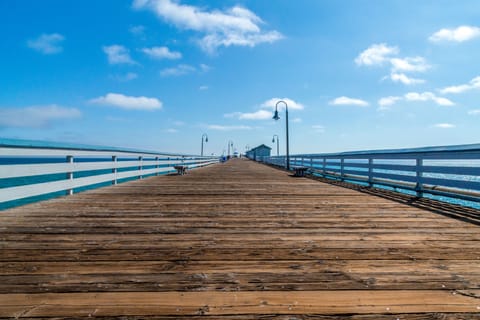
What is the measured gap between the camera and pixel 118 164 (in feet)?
24.8

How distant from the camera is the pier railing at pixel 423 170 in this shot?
444 cm

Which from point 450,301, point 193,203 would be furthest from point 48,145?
point 450,301

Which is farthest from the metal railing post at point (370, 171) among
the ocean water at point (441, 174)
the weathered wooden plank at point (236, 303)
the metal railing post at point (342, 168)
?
the weathered wooden plank at point (236, 303)

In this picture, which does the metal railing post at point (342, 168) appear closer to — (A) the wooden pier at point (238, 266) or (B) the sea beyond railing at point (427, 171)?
(B) the sea beyond railing at point (427, 171)

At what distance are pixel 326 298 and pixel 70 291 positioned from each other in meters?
1.62

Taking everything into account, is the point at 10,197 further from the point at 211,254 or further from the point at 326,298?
the point at 326,298

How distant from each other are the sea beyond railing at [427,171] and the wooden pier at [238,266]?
1.16 metres

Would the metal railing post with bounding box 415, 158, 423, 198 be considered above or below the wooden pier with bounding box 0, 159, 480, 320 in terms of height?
above

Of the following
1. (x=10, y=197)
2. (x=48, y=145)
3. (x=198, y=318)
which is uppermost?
(x=48, y=145)

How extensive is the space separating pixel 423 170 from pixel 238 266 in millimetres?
5054

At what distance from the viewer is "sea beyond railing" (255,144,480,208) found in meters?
4.44

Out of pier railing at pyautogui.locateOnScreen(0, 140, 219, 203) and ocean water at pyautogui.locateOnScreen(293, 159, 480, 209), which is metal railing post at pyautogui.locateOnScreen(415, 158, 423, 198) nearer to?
ocean water at pyautogui.locateOnScreen(293, 159, 480, 209)

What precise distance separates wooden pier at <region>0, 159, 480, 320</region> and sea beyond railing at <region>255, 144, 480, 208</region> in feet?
3.82

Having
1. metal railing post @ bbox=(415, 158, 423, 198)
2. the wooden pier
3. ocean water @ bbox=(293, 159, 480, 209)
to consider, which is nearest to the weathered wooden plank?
the wooden pier
